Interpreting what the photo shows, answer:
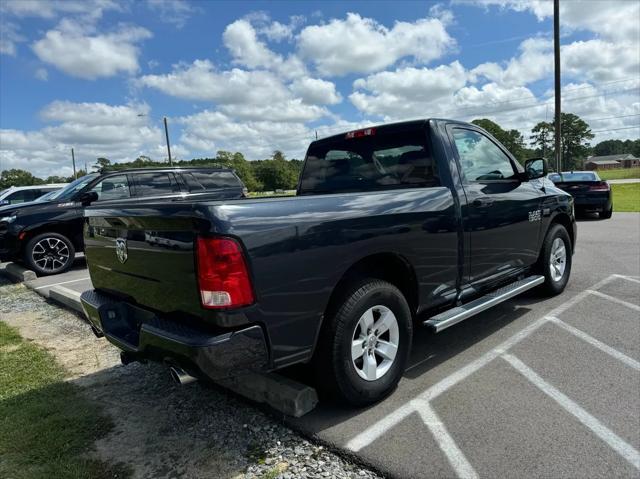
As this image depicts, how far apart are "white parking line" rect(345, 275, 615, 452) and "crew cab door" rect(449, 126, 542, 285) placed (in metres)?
0.58

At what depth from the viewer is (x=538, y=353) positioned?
12.6 feet

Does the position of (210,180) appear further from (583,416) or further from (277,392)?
(583,416)

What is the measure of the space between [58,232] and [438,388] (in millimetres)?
7932

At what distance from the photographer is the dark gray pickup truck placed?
2312 millimetres

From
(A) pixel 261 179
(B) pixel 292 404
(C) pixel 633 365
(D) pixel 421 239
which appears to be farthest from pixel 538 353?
(A) pixel 261 179

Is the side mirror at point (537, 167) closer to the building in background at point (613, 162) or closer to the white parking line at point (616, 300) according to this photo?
the white parking line at point (616, 300)

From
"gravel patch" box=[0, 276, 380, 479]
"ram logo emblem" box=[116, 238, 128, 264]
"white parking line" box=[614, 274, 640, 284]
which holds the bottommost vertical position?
"white parking line" box=[614, 274, 640, 284]

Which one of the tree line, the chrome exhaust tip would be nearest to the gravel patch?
the chrome exhaust tip

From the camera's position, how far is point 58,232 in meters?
8.62

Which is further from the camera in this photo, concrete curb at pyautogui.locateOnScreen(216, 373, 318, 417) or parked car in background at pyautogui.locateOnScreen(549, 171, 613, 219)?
parked car in background at pyautogui.locateOnScreen(549, 171, 613, 219)

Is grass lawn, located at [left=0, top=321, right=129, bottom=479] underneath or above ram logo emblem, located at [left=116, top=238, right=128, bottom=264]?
underneath

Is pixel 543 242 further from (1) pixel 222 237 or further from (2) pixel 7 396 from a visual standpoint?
(2) pixel 7 396

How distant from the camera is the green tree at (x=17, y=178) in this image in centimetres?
8044

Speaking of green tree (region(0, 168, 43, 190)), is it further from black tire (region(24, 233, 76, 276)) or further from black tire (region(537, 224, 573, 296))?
black tire (region(537, 224, 573, 296))
